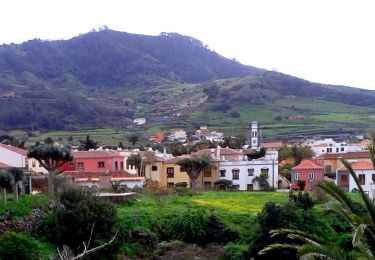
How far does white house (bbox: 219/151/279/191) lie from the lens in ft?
189

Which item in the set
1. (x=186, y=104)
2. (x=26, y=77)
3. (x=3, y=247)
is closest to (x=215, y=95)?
(x=186, y=104)

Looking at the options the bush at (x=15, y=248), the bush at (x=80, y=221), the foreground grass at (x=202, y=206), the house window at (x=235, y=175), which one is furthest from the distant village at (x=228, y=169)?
the bush at (x=15, y=248)

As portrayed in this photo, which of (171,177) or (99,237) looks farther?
(171,177)

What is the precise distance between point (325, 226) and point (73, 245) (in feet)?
44.9

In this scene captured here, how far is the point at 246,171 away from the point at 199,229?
86.4 ft

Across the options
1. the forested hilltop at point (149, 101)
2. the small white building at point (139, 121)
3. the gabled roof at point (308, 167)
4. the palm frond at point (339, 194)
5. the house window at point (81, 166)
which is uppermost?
the forested hilltop at point (149, 101)

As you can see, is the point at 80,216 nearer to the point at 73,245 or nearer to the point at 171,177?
the point at 73,245

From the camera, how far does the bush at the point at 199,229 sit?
105 ft

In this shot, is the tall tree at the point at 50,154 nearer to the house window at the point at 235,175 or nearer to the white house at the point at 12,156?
the white house at the point at 12,156

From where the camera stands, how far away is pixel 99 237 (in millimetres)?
27234

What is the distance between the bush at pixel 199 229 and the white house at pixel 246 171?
2521cm

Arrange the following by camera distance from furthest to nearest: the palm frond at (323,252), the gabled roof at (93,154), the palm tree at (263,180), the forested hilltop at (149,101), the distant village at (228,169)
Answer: the forested hilltop at (149,101) → the palm tree at (263,180) → the gabled roof at (93,154) → the distant village at (228,169) → the palm frond at (323,252)

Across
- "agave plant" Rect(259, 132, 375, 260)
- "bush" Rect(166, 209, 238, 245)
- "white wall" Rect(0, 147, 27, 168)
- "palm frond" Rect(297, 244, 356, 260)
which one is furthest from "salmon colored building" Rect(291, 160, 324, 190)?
"palm frond" Rect(297, 244, 356, 260)

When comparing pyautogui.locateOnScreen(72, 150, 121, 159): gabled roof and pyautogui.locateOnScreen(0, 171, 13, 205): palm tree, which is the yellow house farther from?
pyautogui.locateOnScreen(0, 171, 13, 205): palm tree
